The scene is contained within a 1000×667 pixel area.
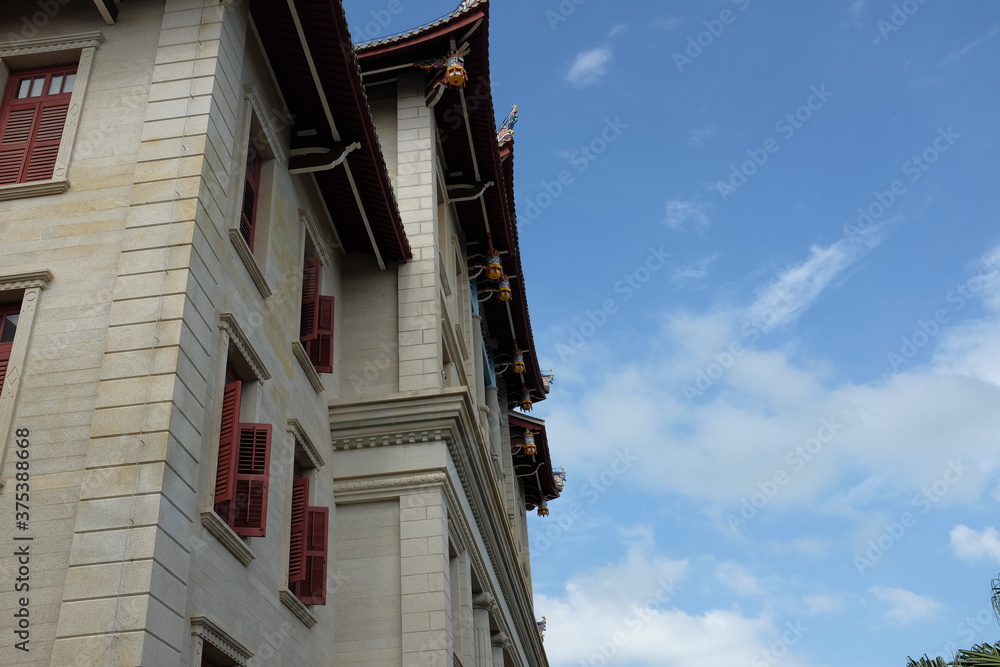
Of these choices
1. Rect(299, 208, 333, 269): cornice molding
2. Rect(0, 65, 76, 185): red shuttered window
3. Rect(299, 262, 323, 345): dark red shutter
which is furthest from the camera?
Rect(299, 208, 333, 269): cornice molding

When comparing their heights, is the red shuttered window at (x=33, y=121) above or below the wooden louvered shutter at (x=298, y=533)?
above

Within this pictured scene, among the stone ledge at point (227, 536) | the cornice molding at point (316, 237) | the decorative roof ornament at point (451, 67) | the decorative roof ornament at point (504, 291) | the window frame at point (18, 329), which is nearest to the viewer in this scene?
the window frame at point (18, 329)

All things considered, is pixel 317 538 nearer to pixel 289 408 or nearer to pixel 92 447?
pixel 289 408

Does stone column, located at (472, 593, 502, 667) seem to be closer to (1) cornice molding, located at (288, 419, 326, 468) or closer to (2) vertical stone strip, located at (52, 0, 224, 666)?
(1) cornice molding, located at (288, 419, 326, 468)

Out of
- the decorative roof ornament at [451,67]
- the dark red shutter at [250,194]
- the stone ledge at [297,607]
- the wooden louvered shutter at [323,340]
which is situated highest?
the decorative roof ornament at [451,67]

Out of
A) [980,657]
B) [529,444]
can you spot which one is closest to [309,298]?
[980,657]

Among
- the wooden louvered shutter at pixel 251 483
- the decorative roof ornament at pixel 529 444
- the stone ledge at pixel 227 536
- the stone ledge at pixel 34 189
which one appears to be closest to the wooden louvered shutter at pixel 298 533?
the stone ledge at pixel 227 536

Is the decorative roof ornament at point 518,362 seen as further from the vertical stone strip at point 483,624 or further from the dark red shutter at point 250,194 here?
the dark red shutter at point 250,194

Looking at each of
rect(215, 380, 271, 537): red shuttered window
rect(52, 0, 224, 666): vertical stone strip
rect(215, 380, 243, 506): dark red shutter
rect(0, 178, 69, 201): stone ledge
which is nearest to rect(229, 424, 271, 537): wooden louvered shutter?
rect(215, 380, 271, 537): red shuttered window

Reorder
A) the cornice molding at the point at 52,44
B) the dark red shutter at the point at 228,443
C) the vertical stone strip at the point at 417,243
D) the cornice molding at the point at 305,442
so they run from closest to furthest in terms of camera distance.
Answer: the dark red shutter at the point at 228,443 → the cornice molding at the point at 52,44 → the cornice molding at the point at 305,442 → the vertical stone strip at the point at 417,243

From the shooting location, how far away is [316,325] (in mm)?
16031

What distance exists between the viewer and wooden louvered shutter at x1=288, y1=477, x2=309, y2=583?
45.4 feet

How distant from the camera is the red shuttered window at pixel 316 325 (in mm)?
16016

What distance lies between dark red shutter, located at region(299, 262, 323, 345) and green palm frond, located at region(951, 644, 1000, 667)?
12.8 m
